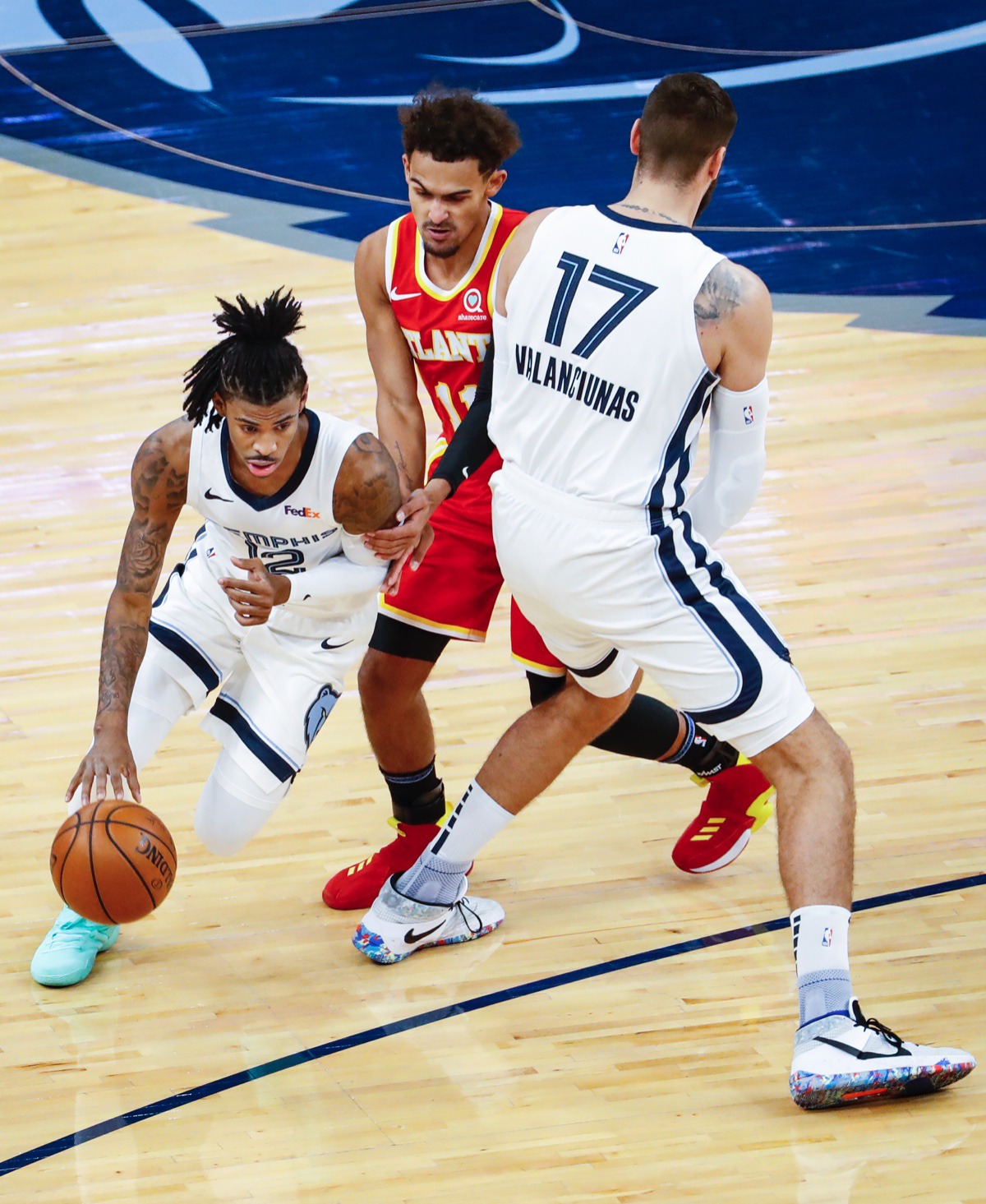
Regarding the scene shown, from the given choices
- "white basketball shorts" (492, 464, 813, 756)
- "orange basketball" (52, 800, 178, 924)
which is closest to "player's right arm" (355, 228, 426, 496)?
"white basketball shorts" (492, 464, 813, 756)

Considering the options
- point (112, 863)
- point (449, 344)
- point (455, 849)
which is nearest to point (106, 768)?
point (112, 863)

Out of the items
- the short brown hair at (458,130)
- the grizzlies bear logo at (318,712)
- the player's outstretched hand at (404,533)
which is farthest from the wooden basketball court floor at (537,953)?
the short brown hair at (458,130)

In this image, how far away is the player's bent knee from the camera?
405cm

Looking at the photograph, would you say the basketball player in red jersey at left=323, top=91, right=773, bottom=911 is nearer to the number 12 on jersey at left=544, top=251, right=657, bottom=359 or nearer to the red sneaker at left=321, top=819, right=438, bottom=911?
the red sneaker at left=321, top=819, right=438, bottom=911

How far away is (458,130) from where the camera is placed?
408 centimetres

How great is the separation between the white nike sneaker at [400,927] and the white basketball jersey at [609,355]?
1.15 m

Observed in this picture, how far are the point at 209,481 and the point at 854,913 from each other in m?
1.91

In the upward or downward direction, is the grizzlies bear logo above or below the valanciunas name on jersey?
below

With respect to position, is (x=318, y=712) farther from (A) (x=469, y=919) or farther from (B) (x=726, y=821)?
(B) (x=726, y=821)

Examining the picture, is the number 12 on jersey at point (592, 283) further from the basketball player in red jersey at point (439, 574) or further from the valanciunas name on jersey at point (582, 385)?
the basketball player in red jersey at point (439, 574)

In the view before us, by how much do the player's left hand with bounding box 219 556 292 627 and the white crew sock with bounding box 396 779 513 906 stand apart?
69 cm

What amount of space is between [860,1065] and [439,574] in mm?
1675

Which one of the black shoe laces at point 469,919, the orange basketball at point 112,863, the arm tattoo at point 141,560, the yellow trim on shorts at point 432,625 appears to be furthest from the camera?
the yellow trim on shorts at point 432,625

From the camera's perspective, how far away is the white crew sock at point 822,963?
3.41m
